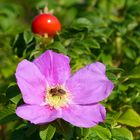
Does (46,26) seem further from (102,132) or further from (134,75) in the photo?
(102,132)

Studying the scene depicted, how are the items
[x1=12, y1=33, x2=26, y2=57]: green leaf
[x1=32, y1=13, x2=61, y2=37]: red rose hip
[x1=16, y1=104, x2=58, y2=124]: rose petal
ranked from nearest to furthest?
[x1=16, y1=104, x2=58, y2=124]: rose petal
[x1=12, y1=33, x2=26, y2=57]: green leaf
[x1=32, y1=13, x2=61, y2=37]: red rose hip

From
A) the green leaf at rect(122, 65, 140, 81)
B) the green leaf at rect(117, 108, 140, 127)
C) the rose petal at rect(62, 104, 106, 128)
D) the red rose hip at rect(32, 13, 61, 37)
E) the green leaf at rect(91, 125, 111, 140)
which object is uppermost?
the red rose hip at rect(32, 13, 61, 37)

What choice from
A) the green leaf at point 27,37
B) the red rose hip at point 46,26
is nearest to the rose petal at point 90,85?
the green leaf at point 27,37

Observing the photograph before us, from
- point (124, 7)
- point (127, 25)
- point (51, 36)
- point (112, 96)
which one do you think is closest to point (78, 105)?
point (112, 96)

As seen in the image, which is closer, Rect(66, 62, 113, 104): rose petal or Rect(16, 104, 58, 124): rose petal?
Rect(16, 104, 58, 124): rose petal

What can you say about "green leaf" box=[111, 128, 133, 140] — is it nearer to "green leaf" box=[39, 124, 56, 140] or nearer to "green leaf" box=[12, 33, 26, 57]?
"green leaf" box=[39, 124, 56, 140]

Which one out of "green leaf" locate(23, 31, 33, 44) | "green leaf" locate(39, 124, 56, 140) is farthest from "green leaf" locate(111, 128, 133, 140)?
"green leaf" locate(23, 31, 33, 44)

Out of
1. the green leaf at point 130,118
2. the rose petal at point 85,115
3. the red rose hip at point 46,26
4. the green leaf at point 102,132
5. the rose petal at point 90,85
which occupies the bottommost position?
the green leaf at point 130,118

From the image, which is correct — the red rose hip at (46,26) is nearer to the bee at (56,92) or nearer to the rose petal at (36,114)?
the bee at (56,92)
